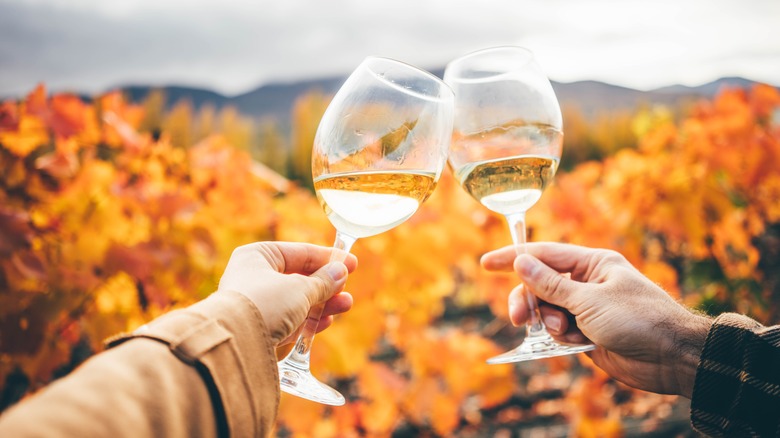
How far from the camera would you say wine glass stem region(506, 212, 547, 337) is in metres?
1.71

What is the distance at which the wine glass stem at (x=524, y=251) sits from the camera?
1.71 meters

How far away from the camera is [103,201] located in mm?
2518

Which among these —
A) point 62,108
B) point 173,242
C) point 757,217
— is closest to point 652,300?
point 173,242

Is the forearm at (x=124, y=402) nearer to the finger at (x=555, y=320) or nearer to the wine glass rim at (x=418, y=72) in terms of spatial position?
the wine glass rim at (x=418, y=72)

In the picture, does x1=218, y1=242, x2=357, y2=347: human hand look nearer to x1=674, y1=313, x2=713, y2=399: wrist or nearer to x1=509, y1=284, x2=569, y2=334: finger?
x1=509, y1=284, x2=569, y2=334: finger

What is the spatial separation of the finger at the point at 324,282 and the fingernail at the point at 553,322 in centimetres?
75

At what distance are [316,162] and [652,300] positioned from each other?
3.39ft

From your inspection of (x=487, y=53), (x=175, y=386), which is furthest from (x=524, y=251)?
(x=175, y=386)

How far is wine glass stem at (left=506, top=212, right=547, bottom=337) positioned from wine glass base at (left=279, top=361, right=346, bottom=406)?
2.33 ft

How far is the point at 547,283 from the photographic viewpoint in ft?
5.34

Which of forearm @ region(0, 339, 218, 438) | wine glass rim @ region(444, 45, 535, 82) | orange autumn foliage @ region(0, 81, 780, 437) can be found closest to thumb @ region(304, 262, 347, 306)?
forearm @ region(0, 339, 218, 438)

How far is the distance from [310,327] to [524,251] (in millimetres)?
740

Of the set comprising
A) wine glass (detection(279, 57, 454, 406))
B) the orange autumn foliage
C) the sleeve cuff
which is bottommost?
the orange autumn foliage

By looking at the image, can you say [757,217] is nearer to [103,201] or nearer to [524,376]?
[524,376]
